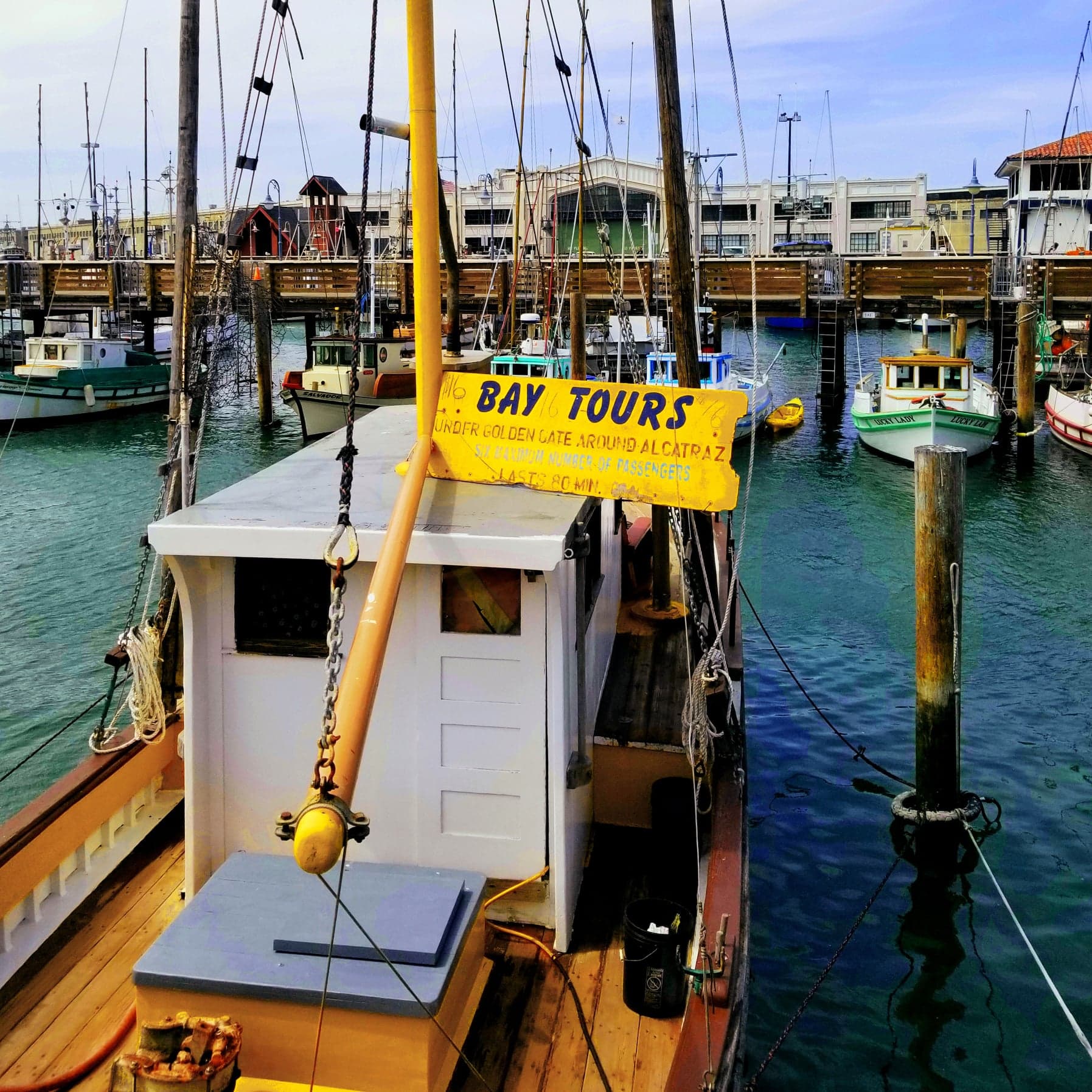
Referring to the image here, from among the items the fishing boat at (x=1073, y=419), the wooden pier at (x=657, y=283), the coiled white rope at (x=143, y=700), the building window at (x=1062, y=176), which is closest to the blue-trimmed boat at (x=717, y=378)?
the wooden pier at (x=657, y=283)

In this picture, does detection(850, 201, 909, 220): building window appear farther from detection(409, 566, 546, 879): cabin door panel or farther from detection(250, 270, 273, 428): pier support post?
detection(409, 566, 546, 879): cabin door panel

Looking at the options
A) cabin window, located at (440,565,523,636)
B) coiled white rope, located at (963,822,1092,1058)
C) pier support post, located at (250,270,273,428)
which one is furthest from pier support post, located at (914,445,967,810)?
pier support post, located at (250,270,273,428)

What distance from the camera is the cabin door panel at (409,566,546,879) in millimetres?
5828

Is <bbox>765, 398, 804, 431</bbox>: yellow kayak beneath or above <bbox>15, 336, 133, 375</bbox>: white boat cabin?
beneath

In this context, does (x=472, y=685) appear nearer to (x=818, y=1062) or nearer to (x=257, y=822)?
(x=257, y=822)

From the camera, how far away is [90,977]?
5.75 meters

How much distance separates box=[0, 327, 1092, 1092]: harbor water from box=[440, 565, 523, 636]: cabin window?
0.92 m

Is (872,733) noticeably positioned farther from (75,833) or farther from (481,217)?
(481,217)

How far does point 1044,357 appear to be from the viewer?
41.6 m

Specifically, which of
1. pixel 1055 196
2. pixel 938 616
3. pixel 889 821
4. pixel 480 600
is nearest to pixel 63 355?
pixel 889 821

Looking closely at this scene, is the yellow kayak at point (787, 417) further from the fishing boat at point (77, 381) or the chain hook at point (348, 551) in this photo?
the chain hook at point (348, 551)

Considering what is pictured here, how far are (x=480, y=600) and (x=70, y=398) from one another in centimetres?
3808

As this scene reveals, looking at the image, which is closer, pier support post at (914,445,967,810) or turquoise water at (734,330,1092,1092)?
turquoise water at (734,330,1092,1092)

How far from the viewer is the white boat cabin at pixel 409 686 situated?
578 centimetres
